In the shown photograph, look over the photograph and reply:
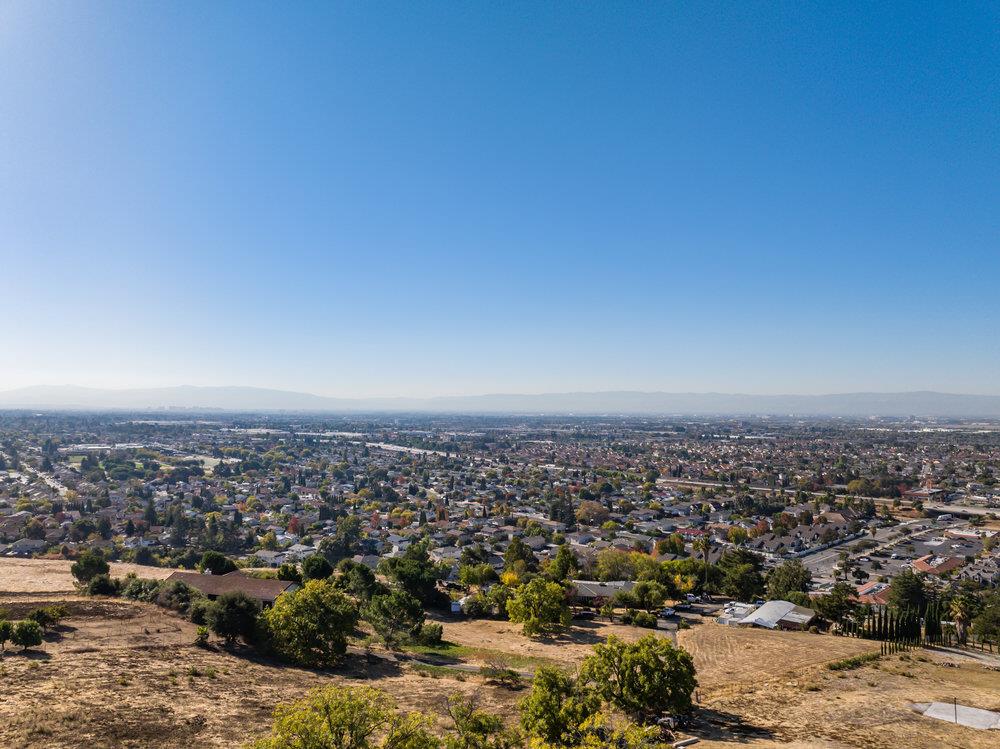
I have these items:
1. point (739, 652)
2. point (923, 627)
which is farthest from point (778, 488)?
point (739, 652)

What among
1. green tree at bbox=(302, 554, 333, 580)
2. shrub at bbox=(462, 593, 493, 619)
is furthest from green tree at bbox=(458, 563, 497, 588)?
green tree at bbox=(302, 554, 333, 580)

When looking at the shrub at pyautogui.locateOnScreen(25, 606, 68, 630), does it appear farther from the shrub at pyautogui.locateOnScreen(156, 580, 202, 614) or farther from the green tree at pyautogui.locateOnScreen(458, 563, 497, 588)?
the green tree at pyautogui.locateOnScreen(458, 563, 497, 588)

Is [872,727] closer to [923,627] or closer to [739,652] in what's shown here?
[739,652]

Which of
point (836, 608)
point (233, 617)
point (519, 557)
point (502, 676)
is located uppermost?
point (233, 617)

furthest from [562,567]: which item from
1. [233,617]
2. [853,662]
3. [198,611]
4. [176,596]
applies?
[176,596]

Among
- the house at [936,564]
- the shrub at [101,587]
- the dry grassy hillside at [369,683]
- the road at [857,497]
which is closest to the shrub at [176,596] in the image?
the dry grassy hillside at [369,683]

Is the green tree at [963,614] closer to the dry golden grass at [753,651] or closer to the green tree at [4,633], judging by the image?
the dry golden grass at [753,651]

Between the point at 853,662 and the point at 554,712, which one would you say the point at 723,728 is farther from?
the point at 853,662
